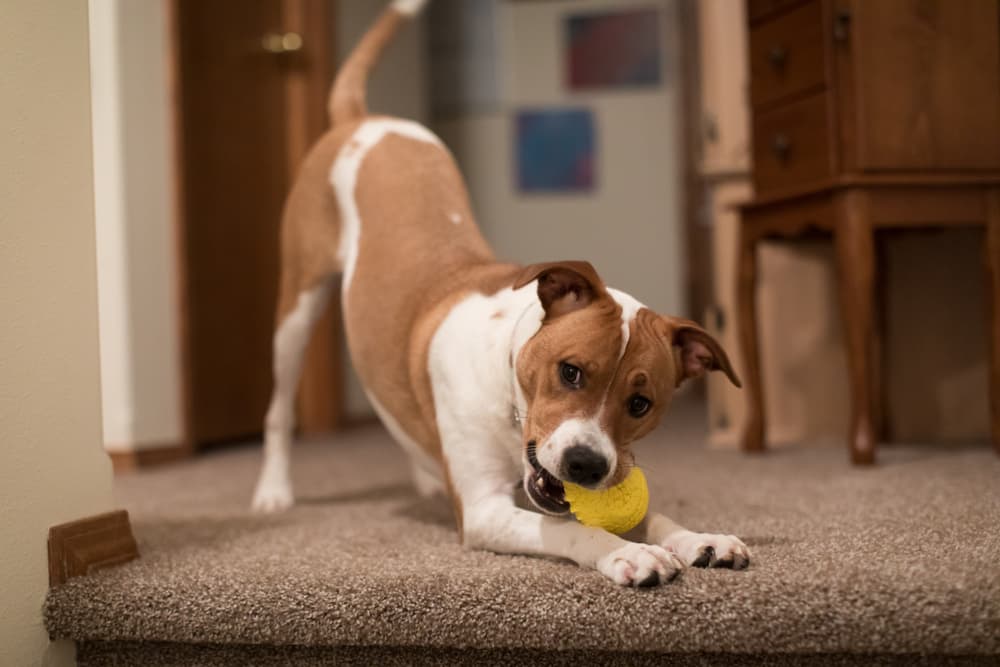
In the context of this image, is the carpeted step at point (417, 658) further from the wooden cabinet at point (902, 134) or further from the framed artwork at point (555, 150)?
the framed artwork at point (555, 150)

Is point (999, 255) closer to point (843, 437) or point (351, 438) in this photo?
point (843, 437)

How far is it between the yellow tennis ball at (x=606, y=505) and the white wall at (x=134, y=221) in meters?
2.23

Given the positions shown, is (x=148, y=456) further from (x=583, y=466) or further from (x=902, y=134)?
(x=902, y=134)

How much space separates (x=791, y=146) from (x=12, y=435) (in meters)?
2.18

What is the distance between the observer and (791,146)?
2941mm

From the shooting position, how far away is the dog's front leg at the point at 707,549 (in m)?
1.60

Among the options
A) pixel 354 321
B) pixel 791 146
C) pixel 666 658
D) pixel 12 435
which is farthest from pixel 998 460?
pixel 12 435

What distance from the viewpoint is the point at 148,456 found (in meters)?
3.53

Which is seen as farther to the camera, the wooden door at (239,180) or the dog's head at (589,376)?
the wooden door at (239,180)

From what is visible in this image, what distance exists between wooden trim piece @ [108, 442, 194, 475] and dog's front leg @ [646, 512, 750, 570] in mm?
2162

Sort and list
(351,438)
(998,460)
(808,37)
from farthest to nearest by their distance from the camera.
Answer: (351,438) < (808,37) < (998,460)

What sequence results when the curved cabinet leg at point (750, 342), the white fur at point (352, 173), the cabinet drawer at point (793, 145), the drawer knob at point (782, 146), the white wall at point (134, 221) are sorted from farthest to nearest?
the white wall at point (134, 221), the curved cabinet leg at point (750, 342), the drawer knob at point (782, 146), the cabinet drawer at point (793, 145), the white fur at point (352, 173)

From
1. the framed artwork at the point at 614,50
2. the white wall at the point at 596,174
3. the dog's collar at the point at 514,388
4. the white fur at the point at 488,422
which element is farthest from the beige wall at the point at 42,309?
the framed artwork at the point at 614,50

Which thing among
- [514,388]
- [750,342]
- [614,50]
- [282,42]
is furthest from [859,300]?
[614,50]
